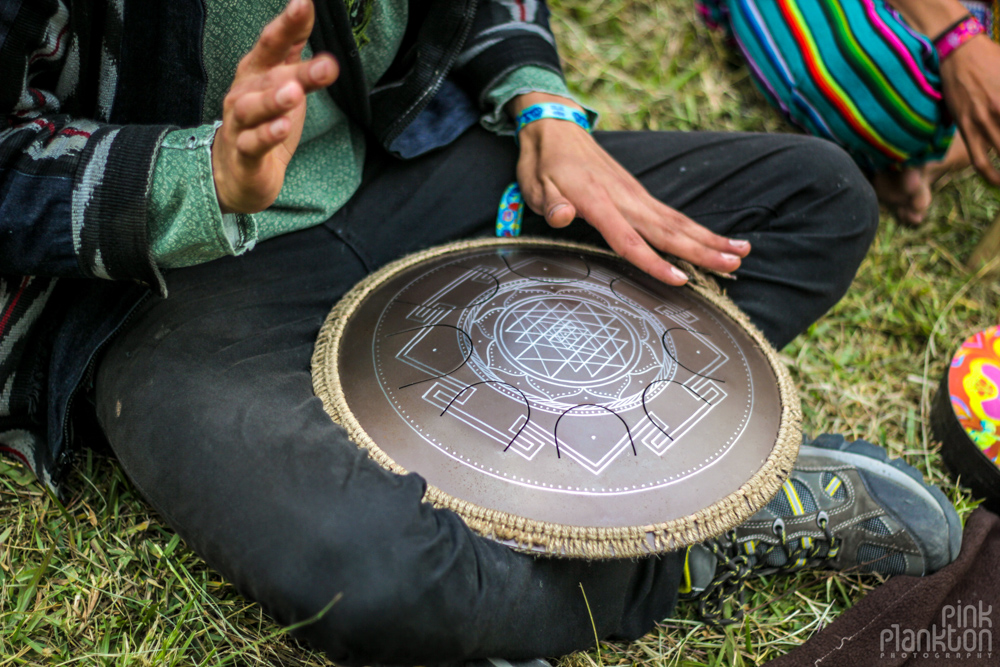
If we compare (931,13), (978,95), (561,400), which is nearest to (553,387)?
(561,400)

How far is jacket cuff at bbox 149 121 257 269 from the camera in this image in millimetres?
705

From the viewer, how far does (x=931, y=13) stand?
4.69ft

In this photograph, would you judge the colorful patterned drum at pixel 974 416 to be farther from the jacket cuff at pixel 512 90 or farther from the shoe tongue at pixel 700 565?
the jacket cuff at pixel 512 90

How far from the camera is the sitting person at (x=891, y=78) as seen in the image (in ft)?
4.50

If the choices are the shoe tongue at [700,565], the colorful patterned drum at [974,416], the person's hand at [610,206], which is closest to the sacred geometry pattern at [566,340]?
the person's hand at [610,206]

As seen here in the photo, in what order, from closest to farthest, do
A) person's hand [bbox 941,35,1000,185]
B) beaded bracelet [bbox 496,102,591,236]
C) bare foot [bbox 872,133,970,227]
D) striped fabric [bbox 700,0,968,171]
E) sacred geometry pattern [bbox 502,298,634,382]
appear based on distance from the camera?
sacred geometry pattern [bbox 502,298,634,382], beaded bracelet [bbox 496,102,591,236], person's hand [bbox 941,35,1000,185], striped fabric [bbox 700,0,968,171], bare foot [bbox 872,133,970,227]

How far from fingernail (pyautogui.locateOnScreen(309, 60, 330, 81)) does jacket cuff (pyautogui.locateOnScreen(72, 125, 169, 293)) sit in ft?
0.85

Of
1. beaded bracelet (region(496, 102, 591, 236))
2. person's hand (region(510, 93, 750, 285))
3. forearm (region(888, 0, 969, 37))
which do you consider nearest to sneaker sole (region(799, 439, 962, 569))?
person's hand (region(510, 93, 750, 285))

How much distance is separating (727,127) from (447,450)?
5.47 ft

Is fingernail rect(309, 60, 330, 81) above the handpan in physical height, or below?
above

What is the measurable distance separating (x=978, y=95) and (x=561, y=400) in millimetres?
1233

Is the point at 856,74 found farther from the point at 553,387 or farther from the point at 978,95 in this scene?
the point at 553,387

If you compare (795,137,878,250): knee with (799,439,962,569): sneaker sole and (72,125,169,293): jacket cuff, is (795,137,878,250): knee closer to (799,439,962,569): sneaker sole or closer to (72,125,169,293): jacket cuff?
(799,439,962,569): sneaker sole

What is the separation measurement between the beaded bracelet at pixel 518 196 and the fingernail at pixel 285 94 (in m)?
0.56
